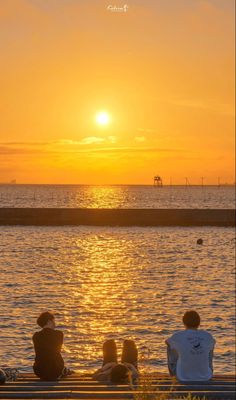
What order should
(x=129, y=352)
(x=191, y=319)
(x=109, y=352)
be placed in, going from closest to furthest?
(x=191, y=319) → (x=109, y=352) → (x=129, y=352)

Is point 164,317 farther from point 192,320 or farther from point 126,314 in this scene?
point 192,320

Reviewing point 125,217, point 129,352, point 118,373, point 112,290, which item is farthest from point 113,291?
point 125,217

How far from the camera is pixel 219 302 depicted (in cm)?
3447

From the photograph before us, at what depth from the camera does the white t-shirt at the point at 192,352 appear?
33.3 feet

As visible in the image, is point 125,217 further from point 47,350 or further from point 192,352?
point 192,352

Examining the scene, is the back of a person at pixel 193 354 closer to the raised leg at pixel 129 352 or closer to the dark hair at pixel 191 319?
the dark hair at pixel 191 319

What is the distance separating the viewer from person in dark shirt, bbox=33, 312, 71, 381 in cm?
1099

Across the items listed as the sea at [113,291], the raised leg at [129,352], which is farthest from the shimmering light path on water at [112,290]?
the raised leg at [129,352]

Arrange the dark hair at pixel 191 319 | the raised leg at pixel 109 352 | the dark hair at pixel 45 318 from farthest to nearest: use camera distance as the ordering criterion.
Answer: the raised leg at pixel 109 352 < the dark hair at pixel 45 318 < the dark hair at pixel 191 319

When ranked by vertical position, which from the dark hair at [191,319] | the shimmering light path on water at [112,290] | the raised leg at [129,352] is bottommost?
the shimmering light path on water at [112,290]

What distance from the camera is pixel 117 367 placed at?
10.4 m

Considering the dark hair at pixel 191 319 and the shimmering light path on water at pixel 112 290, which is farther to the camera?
the shimmering light path on water at pixel 112 290

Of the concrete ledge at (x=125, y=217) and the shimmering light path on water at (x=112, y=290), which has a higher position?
the concrete ledge at (x=125, y=217)

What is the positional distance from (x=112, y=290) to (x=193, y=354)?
99.3ft
